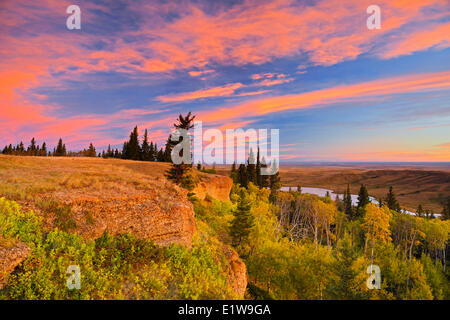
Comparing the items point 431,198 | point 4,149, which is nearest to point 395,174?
point 431,198

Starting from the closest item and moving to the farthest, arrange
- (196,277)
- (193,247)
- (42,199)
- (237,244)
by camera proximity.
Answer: (196,277) → (42,199) → (193,247) → (237,244)

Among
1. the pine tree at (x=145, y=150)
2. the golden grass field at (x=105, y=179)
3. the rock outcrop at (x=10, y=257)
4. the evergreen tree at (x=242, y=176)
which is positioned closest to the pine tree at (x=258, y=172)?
the evergreen tree at (x=242, y=176)

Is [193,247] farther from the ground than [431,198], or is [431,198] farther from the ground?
[193,247]

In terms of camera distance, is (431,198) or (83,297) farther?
(431,198)

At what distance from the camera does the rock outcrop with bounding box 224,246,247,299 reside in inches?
491

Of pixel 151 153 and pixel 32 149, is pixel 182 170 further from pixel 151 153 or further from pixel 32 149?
pixel 32 149

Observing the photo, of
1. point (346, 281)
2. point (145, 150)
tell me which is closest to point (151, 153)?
point (145, 150)

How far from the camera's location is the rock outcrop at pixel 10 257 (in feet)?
22.9

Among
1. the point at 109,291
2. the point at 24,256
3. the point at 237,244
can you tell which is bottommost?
the point at 237,244

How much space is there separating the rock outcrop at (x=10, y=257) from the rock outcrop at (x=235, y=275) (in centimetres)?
1001

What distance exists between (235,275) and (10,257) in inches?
442

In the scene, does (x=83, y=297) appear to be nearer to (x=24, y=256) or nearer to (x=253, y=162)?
(x=24, y=256)

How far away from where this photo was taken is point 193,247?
506 inches

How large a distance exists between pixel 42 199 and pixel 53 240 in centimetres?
330
